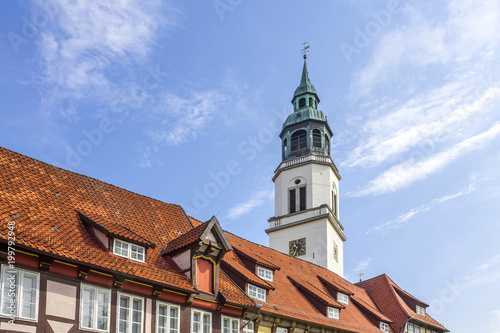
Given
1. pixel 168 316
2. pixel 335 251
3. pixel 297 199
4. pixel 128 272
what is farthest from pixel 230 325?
pixel 297 199

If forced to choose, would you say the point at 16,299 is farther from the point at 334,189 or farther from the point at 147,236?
the point at 334,189

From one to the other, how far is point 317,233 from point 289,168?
8.06 meters

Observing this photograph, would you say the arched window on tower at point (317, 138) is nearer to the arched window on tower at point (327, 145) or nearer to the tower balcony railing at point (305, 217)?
the arched window on tower at point (327, 145)

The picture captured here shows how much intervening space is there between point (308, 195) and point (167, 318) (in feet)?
125

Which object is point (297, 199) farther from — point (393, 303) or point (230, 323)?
A: point (230, 323)

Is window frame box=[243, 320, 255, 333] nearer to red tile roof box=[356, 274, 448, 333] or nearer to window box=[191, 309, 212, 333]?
window box=[191, 309, 212, 333]

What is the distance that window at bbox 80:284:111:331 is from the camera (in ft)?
→ 75.5

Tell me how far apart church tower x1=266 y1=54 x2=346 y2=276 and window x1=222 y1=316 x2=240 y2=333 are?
96.9 ft

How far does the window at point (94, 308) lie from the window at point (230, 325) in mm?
6697

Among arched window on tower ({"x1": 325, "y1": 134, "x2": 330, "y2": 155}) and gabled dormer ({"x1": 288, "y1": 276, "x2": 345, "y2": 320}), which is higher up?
arched window on tower ({"x1": 325, "y1": 134, "x2": 330, "y2": 155})

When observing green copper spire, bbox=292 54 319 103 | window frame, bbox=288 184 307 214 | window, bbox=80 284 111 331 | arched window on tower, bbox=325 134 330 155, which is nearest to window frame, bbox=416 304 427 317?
window frame, bbox=288 184 307 214

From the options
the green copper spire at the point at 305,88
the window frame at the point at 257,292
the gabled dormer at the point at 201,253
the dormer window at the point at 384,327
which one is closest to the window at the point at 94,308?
the gabled dormer at the point at 201,253

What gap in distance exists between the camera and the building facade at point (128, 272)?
856 inches

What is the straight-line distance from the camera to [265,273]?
37.3m
